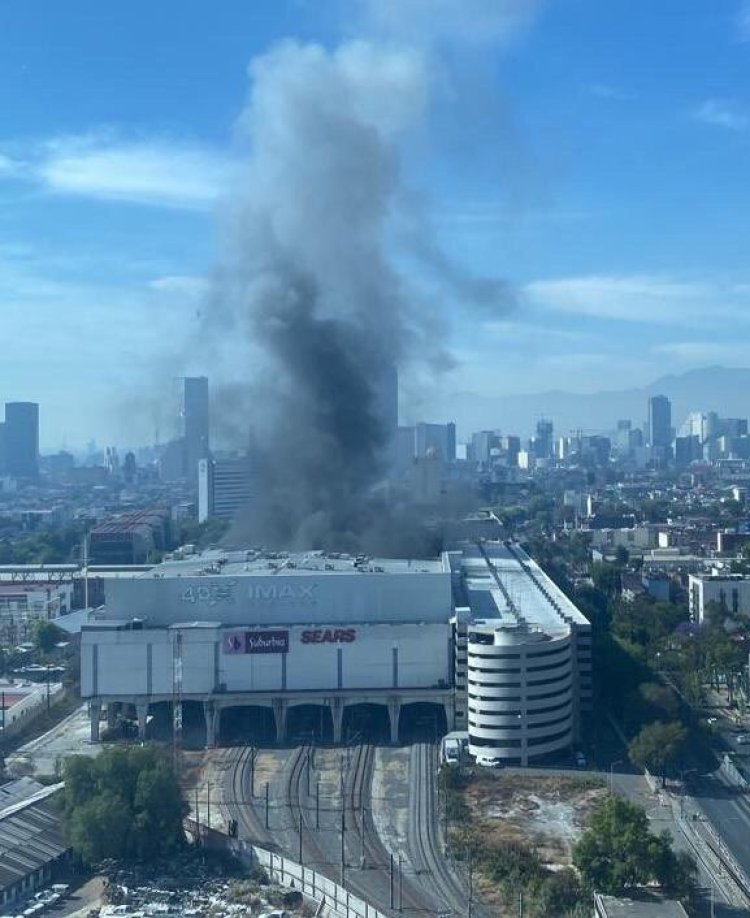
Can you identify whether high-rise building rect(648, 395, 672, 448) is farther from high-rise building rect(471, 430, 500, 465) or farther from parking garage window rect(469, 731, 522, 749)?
parking garage window rect(469, 731, 522, 749)

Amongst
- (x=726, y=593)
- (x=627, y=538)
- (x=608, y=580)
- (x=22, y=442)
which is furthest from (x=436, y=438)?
(x=726, y=593)

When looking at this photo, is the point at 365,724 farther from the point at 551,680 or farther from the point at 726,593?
the point at 726,593

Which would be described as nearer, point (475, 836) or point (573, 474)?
point (475, 836)

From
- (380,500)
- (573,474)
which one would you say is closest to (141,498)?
(573,474)

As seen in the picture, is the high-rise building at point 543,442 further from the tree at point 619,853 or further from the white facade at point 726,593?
the tree at point 619,853

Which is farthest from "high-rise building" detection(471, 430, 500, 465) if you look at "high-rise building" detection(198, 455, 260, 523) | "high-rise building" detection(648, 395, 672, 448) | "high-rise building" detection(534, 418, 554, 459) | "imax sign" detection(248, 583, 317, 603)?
"imax sign" detection(248, 583, 317, 603)

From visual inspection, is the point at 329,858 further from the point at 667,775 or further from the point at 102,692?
the point at 102,692
